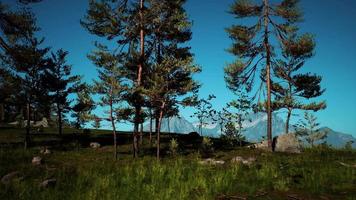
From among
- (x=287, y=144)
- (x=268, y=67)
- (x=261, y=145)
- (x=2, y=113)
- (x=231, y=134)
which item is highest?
(x=268, y=67)

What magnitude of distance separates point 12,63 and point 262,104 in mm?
24065

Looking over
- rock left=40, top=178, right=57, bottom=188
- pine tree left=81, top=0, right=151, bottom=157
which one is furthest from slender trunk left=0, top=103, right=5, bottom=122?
rock left=40, top=178, right=57, bottom=188

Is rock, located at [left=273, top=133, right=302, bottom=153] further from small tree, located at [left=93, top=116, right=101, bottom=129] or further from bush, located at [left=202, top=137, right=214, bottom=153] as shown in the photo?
small tree, located at [left=93, top=116, right=101, bottom=129]

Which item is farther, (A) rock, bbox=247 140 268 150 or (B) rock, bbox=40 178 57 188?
(A) rock, bbox=247 140 268 150

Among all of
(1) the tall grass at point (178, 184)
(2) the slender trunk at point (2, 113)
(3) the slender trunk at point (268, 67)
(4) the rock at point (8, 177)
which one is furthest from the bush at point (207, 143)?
(2) the slender trunk at point (2, 113)

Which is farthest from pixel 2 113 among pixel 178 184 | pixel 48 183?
pixel 178 184

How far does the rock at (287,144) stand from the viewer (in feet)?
107

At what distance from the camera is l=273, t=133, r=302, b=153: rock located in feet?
107

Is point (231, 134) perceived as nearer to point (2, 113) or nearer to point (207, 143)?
point (207, 143)

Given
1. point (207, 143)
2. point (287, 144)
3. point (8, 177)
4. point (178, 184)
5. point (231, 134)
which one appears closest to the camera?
point (178, 184)

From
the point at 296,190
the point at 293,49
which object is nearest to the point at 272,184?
the point at 296,190

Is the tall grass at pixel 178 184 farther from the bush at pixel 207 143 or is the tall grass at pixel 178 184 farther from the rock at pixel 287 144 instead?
the rock at pixel 287 144

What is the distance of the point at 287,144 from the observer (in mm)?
33438

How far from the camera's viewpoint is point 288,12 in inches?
1300
